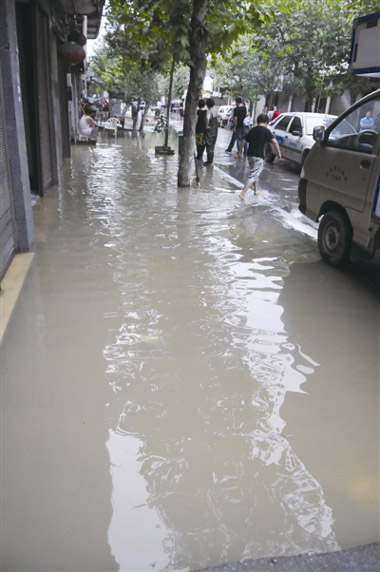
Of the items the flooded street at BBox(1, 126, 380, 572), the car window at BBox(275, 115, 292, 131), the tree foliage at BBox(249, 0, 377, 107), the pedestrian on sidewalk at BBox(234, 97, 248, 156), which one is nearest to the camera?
the flooded street at BBox(1, 126, 380, 572)

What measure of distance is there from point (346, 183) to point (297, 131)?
31.9ft

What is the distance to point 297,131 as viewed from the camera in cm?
1481

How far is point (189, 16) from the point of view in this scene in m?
9.06

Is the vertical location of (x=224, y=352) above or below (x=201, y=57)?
below

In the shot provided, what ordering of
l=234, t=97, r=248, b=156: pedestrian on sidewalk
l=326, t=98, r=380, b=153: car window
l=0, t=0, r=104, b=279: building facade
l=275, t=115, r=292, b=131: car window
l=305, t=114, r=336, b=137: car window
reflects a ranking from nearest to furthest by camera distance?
l=0, t=0, r=104, b=279: building facade < l=326, t=98, r=380, b=153: car window < l=305, t=114, r=336, b=137: car window < l=275, t=115, r=292, b=131: car window < l=234, t=97, r=248, b=156: pedestrian on sidewalk

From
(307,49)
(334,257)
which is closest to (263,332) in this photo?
(334,257)

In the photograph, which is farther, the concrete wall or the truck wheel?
the truck wheel

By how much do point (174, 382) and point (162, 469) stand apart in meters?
0.91

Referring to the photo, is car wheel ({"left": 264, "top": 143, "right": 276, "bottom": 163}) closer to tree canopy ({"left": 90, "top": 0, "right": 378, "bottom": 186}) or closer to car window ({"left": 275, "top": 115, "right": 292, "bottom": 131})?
car window ({"left": 275, "top": 115, "right": 292, "bottom": 131})

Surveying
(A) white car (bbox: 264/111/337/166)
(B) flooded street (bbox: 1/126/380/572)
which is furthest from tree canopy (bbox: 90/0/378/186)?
(B) flooded street (bbox: 1/126/380/572)

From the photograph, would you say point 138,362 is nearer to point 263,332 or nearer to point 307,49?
point 263,332

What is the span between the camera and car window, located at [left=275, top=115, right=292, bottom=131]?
15.8m

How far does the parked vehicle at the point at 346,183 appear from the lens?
5375 mm

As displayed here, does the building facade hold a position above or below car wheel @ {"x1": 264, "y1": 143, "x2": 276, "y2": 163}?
above
